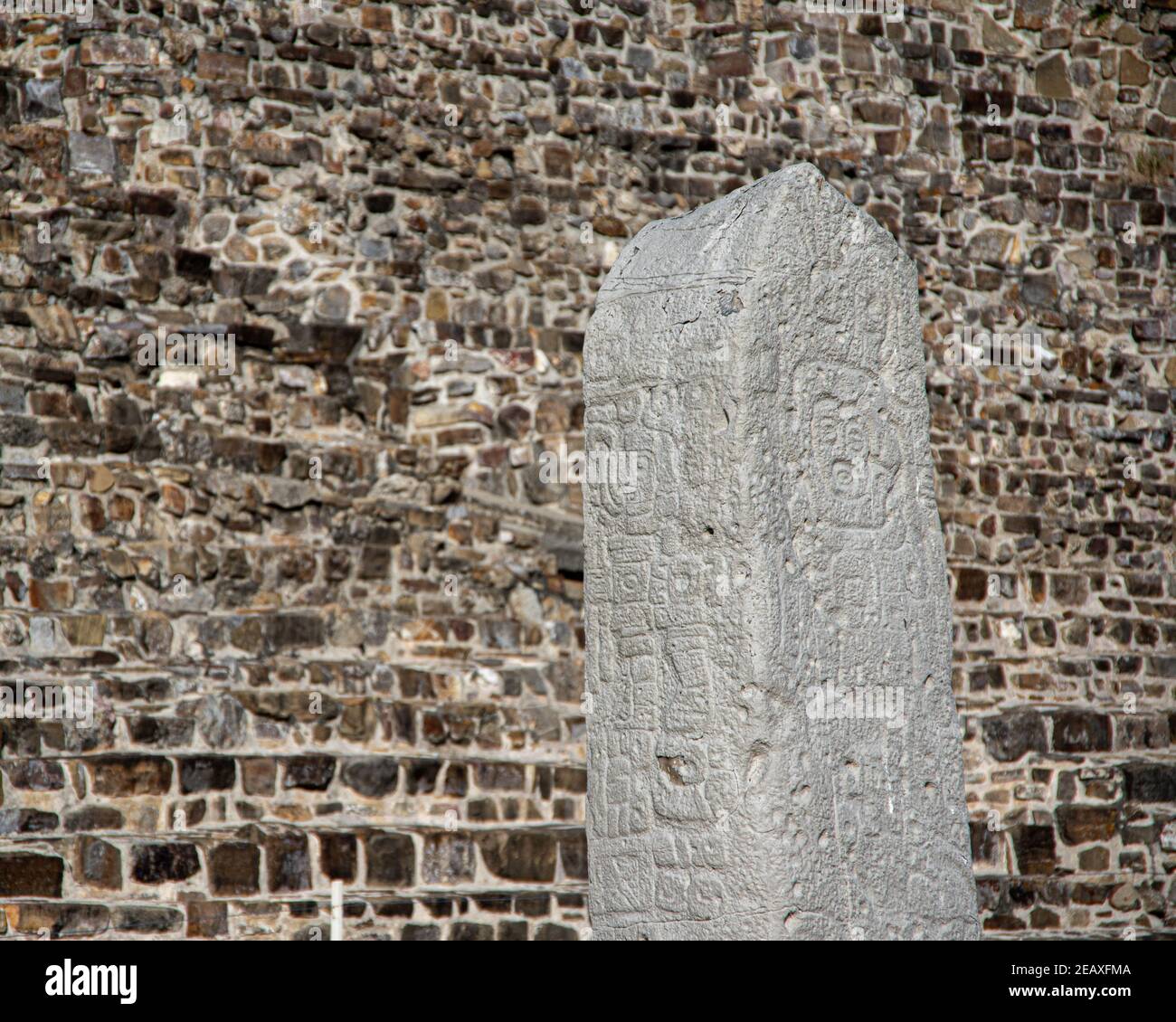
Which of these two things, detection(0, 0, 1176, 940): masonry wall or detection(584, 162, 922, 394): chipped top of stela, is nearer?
detection(584, 162, 922, 394): chipped top of stela

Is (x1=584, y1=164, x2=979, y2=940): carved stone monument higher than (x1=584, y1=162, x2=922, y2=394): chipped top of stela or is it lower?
lower

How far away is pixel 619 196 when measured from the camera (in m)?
7.78

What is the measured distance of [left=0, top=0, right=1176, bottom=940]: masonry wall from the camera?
5980mm

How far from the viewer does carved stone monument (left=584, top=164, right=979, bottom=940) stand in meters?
2.81

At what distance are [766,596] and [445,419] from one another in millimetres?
4610

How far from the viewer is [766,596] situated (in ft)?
9.25

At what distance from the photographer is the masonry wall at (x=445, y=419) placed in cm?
598

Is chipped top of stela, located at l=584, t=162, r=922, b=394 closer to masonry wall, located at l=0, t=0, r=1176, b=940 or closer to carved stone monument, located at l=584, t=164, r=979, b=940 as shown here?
carved stone monument, located at l=584, t=164, r=979, b=940

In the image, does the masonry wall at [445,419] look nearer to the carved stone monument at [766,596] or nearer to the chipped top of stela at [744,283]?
the carved stone monument at [766,596]

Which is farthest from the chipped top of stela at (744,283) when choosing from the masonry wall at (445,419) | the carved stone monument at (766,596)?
the masonry wall at (445,419)

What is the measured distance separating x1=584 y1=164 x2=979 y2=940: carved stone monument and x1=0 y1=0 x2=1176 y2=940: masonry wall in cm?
289

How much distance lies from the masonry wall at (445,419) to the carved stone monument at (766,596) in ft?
9.50

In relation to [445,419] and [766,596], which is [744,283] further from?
[445,419]

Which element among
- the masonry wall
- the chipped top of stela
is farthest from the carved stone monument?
the masonry wall
